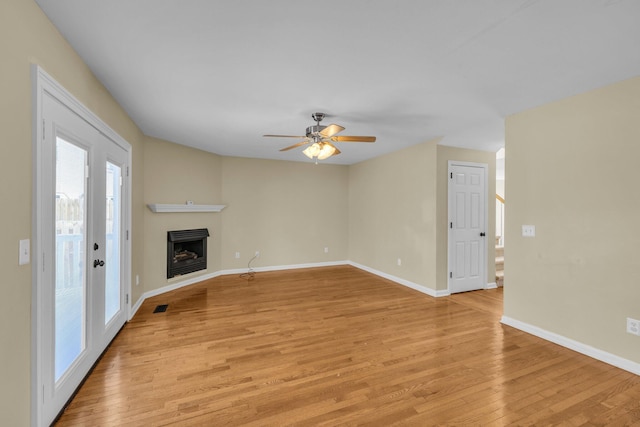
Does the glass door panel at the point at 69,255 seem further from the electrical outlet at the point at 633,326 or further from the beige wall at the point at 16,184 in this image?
the electrical outlet at the point at 633,326

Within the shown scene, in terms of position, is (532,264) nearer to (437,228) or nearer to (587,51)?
(437,228)

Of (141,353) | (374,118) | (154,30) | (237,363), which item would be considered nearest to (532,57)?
(374,118)

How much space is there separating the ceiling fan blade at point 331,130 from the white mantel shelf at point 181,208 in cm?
294

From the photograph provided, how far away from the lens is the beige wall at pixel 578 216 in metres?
2.36

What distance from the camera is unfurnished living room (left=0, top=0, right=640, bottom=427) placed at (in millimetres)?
1552

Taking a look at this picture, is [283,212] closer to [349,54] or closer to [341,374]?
[341,374]

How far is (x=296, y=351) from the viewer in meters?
2.63

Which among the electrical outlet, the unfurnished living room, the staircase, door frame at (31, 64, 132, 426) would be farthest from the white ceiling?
the staircase

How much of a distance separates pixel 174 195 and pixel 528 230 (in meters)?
5.08

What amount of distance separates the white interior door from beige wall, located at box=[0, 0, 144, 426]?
4.72 m

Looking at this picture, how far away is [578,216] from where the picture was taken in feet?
8.80

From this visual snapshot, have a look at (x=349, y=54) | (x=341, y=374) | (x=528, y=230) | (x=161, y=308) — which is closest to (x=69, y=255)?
(x=161, y=308)

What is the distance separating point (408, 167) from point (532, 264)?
2.41 metres

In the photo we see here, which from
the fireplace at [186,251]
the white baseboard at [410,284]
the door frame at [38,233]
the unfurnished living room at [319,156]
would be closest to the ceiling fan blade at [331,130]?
the unfurnished living room at [319,156]
